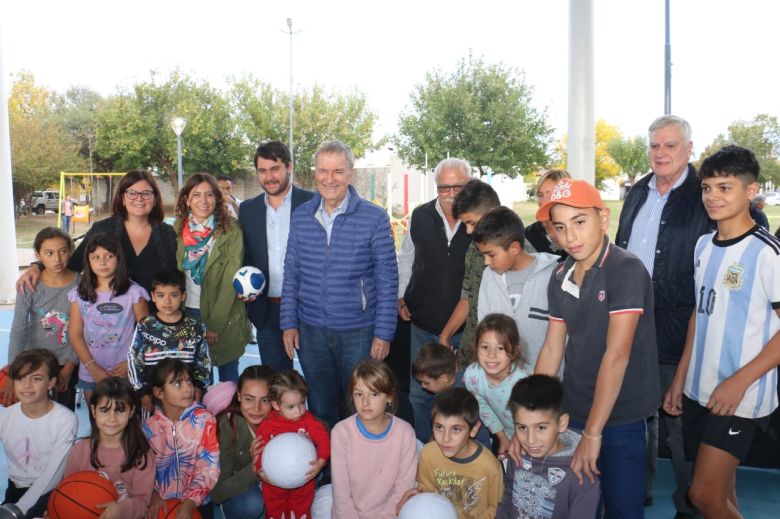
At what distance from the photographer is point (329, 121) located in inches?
1339

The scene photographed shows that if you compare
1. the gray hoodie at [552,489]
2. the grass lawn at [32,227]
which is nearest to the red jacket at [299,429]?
the gray hoodie at [552,489]

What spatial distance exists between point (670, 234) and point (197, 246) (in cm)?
290

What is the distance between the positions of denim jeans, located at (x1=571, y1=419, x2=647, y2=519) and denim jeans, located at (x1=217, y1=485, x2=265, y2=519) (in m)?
1.98

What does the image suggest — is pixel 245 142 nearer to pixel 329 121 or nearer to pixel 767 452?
pixel 329 121

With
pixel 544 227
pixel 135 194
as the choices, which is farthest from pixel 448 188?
pixel 135 194

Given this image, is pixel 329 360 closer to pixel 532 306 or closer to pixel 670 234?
pixel 532 306

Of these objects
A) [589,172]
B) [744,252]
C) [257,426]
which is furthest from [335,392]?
[589,172]

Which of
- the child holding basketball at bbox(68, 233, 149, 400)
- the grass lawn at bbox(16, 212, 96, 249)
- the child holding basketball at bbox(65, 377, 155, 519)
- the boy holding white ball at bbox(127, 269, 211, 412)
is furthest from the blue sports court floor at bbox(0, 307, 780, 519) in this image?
the grass lawn at bbox(16, 212, 96, 249)

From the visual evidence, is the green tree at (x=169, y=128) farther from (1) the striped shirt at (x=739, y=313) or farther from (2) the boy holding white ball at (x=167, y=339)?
(1) the striped shirt at (x=739, y=313)

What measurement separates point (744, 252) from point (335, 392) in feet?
8.01

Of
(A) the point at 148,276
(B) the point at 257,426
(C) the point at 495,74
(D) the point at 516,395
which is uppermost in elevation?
(C) the point at 495,74

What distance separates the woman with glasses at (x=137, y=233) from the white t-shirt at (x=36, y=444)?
0.98m

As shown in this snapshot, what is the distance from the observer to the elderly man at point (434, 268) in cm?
404

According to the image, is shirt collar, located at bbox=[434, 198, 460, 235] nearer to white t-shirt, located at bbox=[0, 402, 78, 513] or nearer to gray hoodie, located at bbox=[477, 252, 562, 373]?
gray hoodie, located at bbox=[477, 252, 562, 373]
